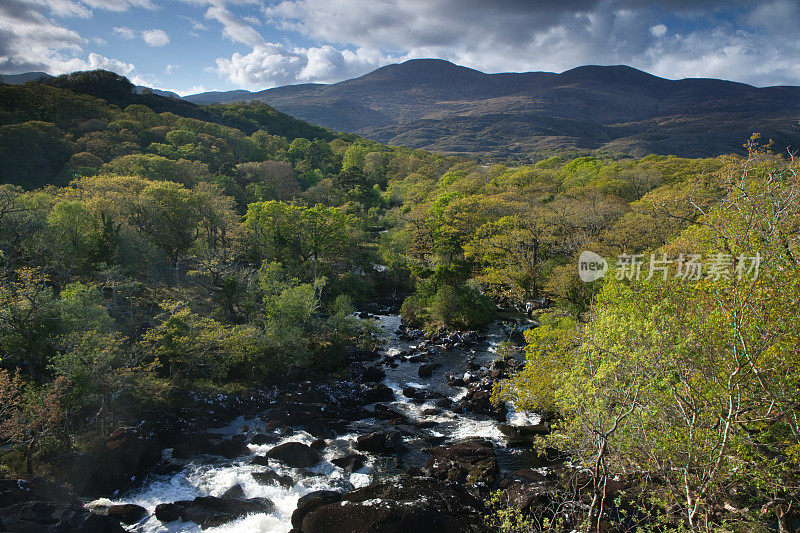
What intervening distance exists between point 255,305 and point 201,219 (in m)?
16.7

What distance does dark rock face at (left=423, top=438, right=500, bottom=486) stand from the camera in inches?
687

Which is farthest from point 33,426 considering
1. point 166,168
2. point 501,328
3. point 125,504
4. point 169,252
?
point 166,168

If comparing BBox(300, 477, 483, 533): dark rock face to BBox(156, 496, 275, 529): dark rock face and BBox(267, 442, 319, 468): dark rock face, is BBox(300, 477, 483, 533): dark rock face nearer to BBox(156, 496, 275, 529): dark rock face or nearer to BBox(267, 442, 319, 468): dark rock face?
BBox(156, 496, 275, 529): dark rock face

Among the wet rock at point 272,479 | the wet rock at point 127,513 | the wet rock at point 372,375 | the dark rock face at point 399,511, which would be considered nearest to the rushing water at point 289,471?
the wet rock at point 272,479

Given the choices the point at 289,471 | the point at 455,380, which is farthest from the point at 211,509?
the point at 455,380

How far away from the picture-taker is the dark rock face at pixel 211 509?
1500 centimetres

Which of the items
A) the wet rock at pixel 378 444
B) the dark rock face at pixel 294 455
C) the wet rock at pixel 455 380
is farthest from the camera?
the wet rock at pixel 455 380

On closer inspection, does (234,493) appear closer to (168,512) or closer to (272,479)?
(272,479)

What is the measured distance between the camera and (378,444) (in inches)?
778

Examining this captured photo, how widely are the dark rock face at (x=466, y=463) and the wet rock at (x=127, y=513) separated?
1111cm

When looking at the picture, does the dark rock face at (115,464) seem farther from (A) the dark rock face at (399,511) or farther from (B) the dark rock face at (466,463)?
(B) the dark rock face at (466,463)

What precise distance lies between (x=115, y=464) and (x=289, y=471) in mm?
7067

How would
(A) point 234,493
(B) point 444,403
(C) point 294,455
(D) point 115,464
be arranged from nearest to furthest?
(A) point 234,493 → (D) point 115,464 → (C) point 294,455 → (B) point 444,403

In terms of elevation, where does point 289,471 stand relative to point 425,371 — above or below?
below
